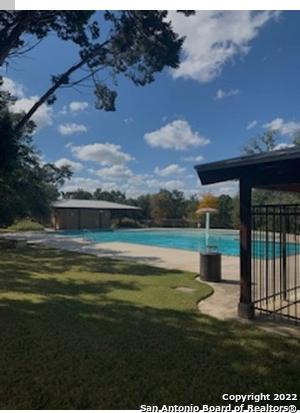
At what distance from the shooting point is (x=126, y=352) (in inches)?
196

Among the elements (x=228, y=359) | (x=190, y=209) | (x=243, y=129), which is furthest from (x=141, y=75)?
(x=190, y=209)

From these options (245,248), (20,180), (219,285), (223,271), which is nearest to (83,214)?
(20,180)

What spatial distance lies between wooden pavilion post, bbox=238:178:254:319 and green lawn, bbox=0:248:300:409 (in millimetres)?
602

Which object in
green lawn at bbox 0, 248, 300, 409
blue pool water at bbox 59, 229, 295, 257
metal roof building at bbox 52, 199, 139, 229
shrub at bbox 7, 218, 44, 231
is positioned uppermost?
metal roof building at bbox 52, 199, 139, 229

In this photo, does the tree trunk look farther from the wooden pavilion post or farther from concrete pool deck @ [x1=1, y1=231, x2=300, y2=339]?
concrete pool deck @ [x1=1, y1=231, x2=300, y2=339]

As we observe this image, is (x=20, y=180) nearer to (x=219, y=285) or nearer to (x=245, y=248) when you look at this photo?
(x=219, y=285)

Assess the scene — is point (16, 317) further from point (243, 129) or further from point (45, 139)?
point (243, 129)

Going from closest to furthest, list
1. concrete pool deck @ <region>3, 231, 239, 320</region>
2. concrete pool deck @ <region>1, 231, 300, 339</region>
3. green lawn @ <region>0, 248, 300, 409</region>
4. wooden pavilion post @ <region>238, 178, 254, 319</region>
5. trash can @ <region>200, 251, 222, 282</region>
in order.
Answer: green lawn @ <region>0, 248, 300, 409</region>, concrete pool deck @ <region>1, 231, 300, 339</region>, wooden pavilion post @ <region>238, 178, 254, 319</region>, concrete pool deck @ <region>3, 231, 239, 320</region>, trash can @ <region>200, 251, 222, 282</region>

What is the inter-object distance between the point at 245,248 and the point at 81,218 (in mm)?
33867

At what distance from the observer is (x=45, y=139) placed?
31.6 m

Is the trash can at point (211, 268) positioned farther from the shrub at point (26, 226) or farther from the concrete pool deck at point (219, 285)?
the shrub at point (26, 226)

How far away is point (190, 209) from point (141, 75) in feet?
108

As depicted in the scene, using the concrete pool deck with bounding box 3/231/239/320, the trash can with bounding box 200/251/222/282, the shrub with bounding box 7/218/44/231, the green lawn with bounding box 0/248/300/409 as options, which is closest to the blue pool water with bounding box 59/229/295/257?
the concrete pool deck with bounding box 3/231/239/320

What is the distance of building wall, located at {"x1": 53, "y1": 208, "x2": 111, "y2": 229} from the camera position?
3764cm
